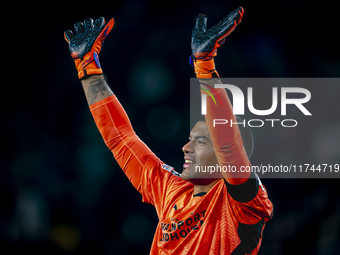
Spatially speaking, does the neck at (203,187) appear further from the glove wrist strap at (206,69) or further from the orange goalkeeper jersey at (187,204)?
the glove wrist strap at (206,69)

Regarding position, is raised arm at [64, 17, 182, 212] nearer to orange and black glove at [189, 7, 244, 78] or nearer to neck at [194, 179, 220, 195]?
neck at [194, 179, 220, 195]

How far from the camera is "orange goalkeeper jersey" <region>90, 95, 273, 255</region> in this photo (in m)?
1.57

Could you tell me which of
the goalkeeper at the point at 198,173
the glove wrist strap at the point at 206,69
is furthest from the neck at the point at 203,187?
the glove wrist strap at the point at 206,69

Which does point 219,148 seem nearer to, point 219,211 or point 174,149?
point 219,211

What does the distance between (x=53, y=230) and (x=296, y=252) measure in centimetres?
214

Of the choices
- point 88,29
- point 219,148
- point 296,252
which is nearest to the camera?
point 219,148

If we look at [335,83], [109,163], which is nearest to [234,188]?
[109,163]

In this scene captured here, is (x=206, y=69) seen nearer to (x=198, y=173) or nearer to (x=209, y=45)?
(x=209, y=45)

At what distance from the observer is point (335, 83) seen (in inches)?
111

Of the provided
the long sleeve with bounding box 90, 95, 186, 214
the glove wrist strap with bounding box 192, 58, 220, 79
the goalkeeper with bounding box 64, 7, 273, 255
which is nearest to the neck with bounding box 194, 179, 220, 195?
the goalkeeper with bounding box 64, 7, 273, 255

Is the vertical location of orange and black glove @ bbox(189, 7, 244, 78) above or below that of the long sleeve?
above

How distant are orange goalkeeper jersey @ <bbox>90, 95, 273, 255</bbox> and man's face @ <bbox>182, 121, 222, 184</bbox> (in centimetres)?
8

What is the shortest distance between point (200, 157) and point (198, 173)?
0.09m

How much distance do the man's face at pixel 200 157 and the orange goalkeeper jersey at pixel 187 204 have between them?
0.08m
